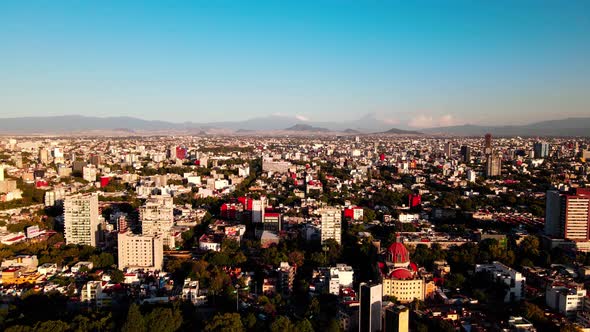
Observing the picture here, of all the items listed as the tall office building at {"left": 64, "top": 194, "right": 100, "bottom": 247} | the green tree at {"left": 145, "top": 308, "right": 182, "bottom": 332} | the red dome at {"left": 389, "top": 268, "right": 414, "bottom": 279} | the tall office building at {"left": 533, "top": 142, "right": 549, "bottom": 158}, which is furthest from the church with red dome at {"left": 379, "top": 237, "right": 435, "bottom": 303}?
the tall office building at {"left": 533, "top": 142, "right": 549, "bottom": 158}

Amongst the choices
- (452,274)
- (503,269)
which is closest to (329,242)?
(452,274)

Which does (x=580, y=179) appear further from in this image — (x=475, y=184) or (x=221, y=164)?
(x=221, y=164)

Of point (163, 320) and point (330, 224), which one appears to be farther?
point (330, 224)

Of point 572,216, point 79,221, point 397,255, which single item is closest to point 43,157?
point 79,221

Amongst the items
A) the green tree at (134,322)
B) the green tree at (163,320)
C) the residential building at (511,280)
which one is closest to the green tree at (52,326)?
the green tree at (134,322)

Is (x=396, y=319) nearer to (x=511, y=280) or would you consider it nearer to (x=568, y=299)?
(x=568, y=299)

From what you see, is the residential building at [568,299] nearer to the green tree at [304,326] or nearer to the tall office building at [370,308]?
the tall office building at [370,308]
